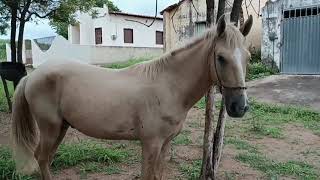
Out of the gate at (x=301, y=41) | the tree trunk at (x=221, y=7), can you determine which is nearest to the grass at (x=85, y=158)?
the tree trunk at (x=221, y=7)

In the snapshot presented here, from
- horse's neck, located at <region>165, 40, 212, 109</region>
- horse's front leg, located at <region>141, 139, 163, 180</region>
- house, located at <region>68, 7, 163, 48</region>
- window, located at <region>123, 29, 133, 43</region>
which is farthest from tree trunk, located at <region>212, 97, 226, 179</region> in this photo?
window, located at <region>123, 29, 133, 43</region>

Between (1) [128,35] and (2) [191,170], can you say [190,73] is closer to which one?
(2) [191,170]

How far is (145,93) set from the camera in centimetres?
288

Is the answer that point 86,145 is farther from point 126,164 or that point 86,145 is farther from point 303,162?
point 303,162

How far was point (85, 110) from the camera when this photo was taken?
307 cm

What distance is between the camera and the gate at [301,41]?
1243 cm

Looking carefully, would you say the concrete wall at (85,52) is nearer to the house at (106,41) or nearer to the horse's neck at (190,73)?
the house at (106,41)

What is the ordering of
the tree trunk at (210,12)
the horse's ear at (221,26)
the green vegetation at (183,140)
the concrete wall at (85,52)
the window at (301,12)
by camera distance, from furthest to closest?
1. the concrete wall at (85,52)
2. the window at (301,12)
3. the green vegetation at (183,140)
4. the tree trunk at (210,12)
5. the horse's ear at (221,26)

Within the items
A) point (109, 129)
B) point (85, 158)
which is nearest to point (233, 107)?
point (109, 129)

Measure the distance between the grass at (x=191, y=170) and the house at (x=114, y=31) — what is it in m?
20.7

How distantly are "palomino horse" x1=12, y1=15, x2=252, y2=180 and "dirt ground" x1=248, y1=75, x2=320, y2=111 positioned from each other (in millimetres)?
6406

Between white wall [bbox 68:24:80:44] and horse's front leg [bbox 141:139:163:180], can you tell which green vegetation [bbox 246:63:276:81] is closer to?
horse's front leg [bbox 141:139:163:180]

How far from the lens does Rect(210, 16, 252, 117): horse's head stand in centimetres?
248

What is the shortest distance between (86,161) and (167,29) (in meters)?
13.6
